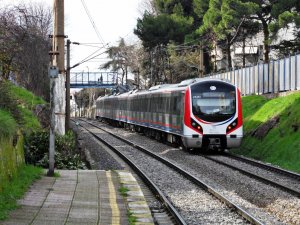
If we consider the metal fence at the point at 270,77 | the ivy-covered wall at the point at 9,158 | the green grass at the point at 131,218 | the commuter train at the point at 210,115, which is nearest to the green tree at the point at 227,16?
the metal fence at the point at 270,77

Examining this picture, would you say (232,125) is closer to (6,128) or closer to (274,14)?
(6,128)

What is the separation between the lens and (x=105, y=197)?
10.8 m

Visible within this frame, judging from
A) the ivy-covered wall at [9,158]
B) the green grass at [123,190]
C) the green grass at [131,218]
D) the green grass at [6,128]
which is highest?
the green grass at [6,128]

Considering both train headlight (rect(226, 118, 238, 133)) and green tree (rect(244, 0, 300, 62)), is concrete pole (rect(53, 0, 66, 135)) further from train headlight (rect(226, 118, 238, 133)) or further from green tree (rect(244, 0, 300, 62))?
green tree (rect(244, 0, 300, 62))

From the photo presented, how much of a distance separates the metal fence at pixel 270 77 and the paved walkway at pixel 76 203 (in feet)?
57.1

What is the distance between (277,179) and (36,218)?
837 cm

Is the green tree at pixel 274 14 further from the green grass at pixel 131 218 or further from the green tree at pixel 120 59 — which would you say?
the green tree at pixel 120 59

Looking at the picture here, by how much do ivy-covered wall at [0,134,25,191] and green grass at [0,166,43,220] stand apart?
140 mm

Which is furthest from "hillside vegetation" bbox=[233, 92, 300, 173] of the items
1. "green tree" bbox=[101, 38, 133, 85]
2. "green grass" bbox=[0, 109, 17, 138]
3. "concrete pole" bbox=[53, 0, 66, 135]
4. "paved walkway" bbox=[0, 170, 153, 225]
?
"green tree" bbox=[101, 38, 133, 85]

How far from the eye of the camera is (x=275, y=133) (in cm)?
2353

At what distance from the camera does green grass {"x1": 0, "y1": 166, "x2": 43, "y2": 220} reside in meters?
8.91

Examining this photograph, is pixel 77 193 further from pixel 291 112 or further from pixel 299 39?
pixel 299 39

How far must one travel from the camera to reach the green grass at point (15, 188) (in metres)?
8.91

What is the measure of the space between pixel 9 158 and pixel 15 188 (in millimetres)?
603
